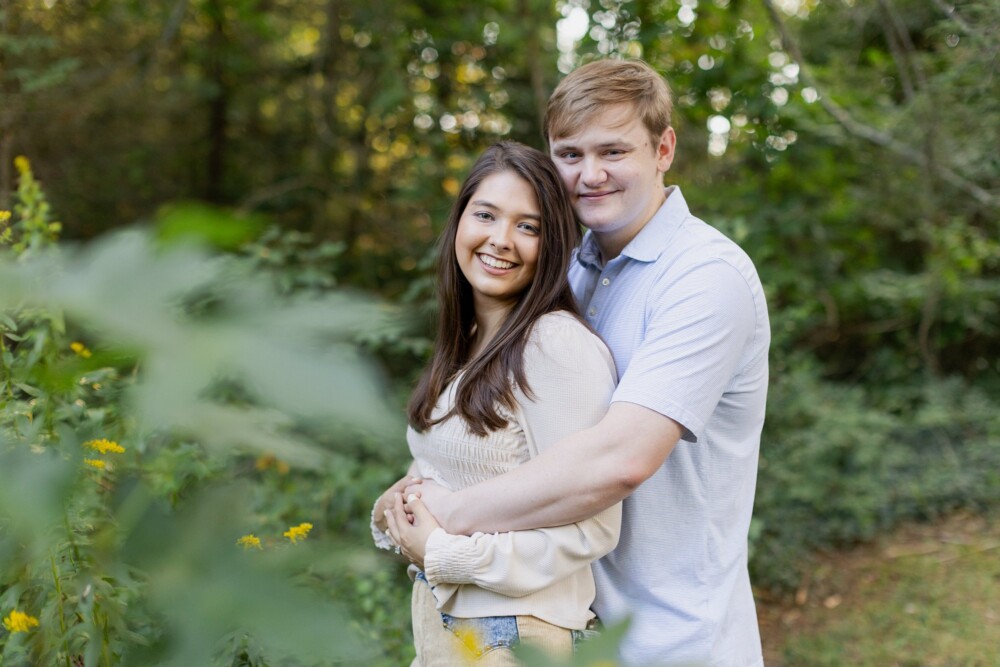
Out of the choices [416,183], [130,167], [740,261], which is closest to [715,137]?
[416,183]

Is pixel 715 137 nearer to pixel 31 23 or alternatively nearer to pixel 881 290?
pixel 881 290

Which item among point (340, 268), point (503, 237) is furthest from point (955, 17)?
point (340, 268)

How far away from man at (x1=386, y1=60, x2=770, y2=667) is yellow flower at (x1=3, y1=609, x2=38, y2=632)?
76cm

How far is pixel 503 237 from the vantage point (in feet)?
6.79

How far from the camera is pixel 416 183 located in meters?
6.45

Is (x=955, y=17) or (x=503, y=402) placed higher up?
(x=955, y=17)

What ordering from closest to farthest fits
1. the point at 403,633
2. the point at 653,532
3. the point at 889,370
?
the point at 653,532
the point at 403,633
the point at 889,370

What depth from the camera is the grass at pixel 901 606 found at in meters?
4.25

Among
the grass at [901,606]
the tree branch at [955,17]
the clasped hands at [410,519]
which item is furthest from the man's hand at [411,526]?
the grass at [901,606]

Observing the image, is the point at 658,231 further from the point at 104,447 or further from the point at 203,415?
the point at 203,415

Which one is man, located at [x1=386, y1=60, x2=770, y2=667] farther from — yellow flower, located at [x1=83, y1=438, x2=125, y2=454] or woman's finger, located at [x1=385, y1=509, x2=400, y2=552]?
yellow flower, located at [x1=83, y1=438, x2=125, y2=454]

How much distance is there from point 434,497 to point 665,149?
1.10 m

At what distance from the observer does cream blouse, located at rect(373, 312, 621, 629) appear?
1.76 metres

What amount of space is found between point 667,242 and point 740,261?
8.0 inches
